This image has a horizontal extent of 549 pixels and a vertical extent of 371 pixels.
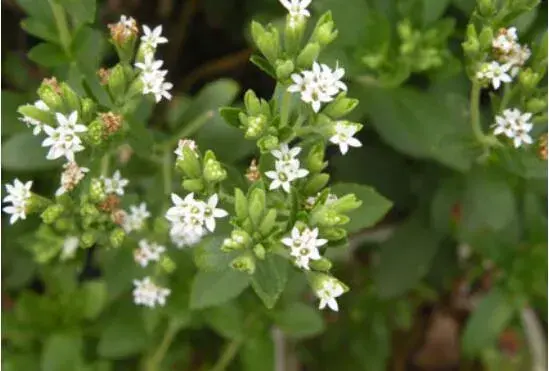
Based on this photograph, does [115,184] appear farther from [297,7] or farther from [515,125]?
[515,125]

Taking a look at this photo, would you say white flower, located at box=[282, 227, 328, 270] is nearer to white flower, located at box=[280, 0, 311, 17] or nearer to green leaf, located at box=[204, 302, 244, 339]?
white flower, located at box=[280, 0, 311, 17]

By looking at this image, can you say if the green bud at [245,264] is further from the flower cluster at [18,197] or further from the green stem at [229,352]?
the green stem at [229,352]

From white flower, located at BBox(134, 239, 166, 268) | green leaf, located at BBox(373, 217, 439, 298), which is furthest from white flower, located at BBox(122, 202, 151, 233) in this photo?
green leaf, located at BBox(373, 217, 439, 298)

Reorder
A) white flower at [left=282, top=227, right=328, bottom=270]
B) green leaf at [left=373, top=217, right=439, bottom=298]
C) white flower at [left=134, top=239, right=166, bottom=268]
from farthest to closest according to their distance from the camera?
green leaf at [left=373, top=217, right=439, bottom=298] < white flower at [left=134, top=239, right=166, bottom=268] < white flower at [left=282, top=227, right=328, bottom=270]

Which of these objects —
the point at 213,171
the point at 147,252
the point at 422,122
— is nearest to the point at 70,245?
the point at 147,252

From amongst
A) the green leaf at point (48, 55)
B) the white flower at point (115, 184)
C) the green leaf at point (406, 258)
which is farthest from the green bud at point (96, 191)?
the green leaf at point (406, 258)

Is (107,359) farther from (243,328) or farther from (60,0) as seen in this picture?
(60,0)
